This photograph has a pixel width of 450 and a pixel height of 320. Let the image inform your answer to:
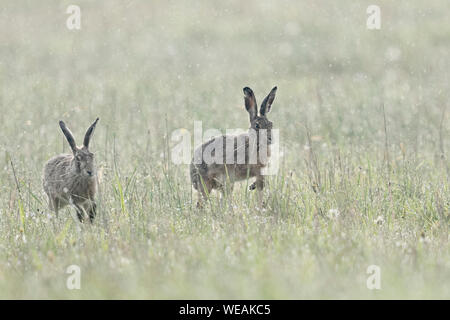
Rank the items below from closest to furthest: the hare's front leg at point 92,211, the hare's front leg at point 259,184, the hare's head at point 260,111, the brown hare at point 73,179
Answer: the hare's front leg at point 92,211
the brown hare at point 73,179
the hare's front leg at point 259,184
the hare's head at point 260,111

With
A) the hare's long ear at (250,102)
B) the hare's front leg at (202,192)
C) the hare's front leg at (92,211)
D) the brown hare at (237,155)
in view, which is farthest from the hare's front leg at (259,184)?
the hare's front leg at (92,211)

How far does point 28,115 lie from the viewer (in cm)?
1136

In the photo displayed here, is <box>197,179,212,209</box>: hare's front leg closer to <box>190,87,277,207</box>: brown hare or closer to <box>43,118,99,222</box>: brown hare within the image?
<box>190,87,277,207</box>: brown hare

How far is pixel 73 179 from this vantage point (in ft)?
24.4

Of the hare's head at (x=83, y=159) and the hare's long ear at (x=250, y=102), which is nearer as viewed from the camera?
the hare's head at (x=83, y=159)

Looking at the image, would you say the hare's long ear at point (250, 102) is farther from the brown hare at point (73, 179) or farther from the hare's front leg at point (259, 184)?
the brown hare at point (73, 179)

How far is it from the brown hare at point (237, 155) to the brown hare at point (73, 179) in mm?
1147

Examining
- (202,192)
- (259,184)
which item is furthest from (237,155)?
(202,192)

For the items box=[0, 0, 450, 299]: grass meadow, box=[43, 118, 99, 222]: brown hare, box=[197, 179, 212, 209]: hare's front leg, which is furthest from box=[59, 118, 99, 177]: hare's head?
box=[197, 179, 212, 209]: hare's front leg

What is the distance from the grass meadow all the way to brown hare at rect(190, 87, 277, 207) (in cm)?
25

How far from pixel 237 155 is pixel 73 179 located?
1758 mm

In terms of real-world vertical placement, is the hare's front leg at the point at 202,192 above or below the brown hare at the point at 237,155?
below

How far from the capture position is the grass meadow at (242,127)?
510 cm

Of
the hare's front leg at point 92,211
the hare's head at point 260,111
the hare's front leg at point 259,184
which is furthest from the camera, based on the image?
the hare's head at point 260,111
